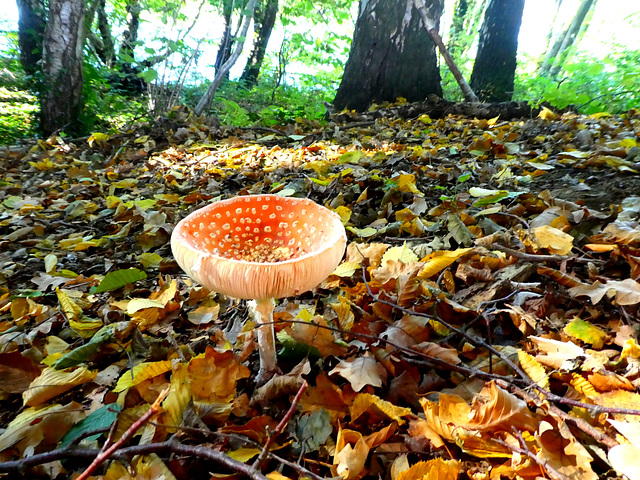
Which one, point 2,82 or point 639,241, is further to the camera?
point 2,82

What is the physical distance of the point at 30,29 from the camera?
5.78 meters

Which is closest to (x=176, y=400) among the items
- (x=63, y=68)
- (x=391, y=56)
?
(x=391, y=56)

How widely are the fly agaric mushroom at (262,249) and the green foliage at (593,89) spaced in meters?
4.55

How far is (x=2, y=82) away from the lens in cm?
568

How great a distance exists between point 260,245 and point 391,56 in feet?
16.5

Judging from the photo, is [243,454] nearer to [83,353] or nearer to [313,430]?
[313,430]

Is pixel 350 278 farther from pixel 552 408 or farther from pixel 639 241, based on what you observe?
pixel 639 241

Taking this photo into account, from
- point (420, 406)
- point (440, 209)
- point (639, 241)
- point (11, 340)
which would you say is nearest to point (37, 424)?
point (11, 340)

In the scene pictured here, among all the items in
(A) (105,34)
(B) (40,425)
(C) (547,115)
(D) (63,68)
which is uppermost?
(A) (105,34)

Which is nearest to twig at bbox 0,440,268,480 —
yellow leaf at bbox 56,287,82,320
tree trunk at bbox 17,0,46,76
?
yellow leaf at bbox 56,287,82,320

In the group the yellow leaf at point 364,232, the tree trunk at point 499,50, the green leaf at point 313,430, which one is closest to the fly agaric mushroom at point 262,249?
the green leaf at point 313,430

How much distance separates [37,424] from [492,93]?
21.9 feet

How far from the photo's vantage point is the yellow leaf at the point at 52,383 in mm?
1361

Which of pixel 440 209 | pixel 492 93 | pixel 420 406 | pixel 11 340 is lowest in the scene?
pixel 11 340
